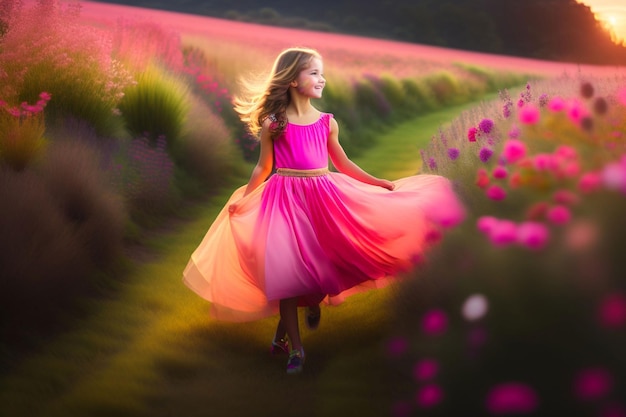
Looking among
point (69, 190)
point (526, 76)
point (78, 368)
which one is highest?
point (526, 76)

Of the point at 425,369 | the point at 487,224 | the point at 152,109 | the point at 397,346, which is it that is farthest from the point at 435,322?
the point at 152,109

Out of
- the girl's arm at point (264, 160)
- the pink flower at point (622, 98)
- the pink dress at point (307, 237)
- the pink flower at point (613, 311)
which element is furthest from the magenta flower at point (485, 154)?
the pink flower at point (613, 311)

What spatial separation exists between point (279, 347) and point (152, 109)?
12.8ft

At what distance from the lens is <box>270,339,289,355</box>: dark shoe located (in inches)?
157

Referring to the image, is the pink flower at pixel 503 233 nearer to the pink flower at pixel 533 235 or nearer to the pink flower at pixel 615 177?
the pink flower at pixel 533 235

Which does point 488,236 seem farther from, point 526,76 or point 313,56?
point 526,76

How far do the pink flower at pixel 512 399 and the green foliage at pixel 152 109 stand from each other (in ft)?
16.7

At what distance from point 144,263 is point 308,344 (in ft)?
5.78

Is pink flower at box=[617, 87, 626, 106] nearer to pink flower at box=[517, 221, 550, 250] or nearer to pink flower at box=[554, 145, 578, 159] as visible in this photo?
pink flower at box=[554, 145, 578, 159]

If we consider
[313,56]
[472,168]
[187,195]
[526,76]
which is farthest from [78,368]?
[526,76]

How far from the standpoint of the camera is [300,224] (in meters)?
3.84

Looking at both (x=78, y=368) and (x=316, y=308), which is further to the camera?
(x=316, y=308)

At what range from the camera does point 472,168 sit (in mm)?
4098

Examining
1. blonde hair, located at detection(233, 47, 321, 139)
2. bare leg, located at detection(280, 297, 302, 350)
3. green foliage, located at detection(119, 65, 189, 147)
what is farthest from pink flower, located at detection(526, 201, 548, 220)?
green foliage, located at detection(119, 65, 189, 147)
